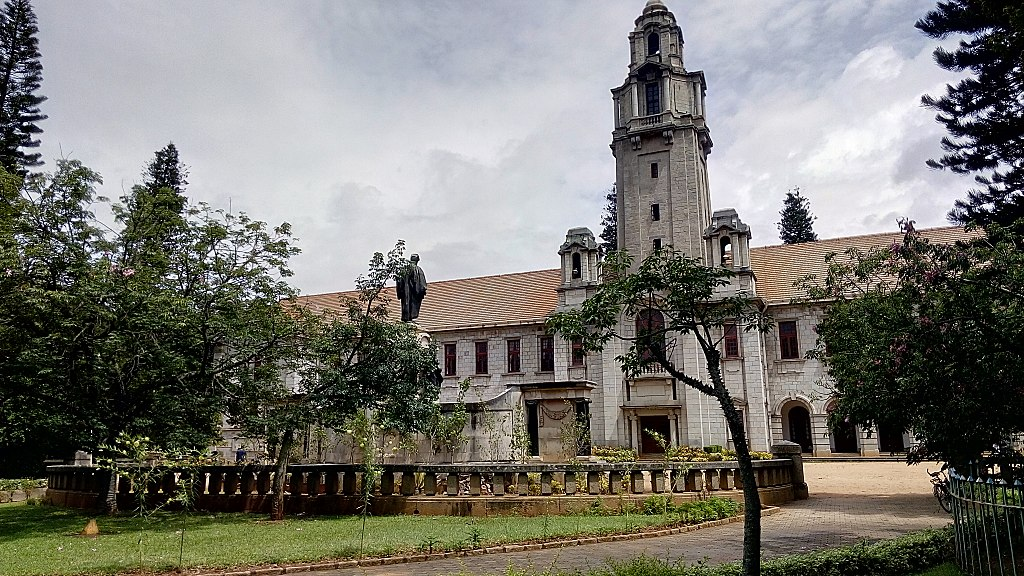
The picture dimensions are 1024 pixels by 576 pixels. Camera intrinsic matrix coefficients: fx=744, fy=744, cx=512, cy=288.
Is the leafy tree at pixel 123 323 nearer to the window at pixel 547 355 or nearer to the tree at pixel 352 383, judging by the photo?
the tree at pixel 352 383

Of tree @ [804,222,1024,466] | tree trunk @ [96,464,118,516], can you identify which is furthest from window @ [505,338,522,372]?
tree @ [804,222,1024,466]

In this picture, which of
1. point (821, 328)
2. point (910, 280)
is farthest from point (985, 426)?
point (821, 328)

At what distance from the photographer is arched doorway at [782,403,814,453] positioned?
1336 inches

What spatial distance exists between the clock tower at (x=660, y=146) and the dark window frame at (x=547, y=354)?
618 centimetres

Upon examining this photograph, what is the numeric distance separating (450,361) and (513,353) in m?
3.63

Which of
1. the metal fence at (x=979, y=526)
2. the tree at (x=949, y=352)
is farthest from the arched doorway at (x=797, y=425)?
the metal fence at (x=979, y=526)

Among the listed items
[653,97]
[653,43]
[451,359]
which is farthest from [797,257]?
[451,359]

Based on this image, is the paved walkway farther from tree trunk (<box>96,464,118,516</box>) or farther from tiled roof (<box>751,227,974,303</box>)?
tiled roof (<box>751,227,974,303</box>)

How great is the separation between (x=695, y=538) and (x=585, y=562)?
250 centimetres

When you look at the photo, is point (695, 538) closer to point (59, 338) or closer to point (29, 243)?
point (59, 338)

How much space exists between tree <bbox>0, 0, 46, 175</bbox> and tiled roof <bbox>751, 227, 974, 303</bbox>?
32138 mm

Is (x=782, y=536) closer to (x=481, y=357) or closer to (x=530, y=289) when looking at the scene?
(x=481, y=357)

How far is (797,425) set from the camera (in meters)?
34.5

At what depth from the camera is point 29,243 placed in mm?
14117
